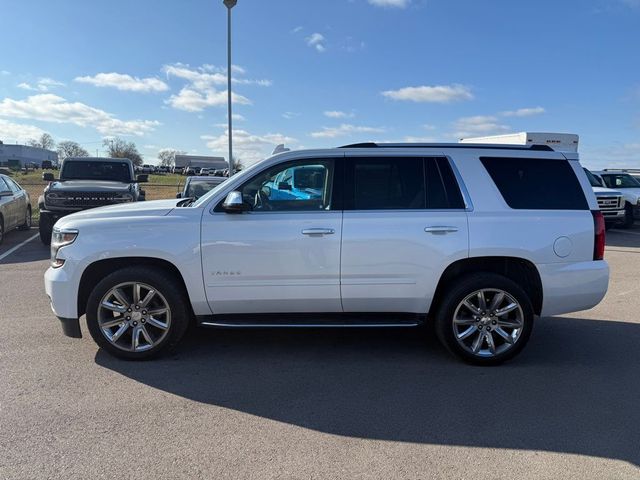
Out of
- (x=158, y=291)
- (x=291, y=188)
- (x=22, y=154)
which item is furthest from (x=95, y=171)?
(x=22, y=154)

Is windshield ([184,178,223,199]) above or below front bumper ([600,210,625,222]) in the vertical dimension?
above

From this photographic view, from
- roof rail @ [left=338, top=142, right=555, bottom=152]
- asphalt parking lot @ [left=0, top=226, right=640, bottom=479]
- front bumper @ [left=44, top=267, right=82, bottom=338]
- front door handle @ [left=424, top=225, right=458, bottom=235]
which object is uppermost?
roof rail @ [left=338, top=142, right=555, bottom=152]

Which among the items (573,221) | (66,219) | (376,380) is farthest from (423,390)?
(66,219)

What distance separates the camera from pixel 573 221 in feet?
14.7

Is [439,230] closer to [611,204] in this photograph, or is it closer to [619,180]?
[611,204]

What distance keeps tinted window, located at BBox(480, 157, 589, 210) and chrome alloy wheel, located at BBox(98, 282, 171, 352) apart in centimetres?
322

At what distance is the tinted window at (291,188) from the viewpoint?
4.47m

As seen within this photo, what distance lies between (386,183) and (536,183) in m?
1.39

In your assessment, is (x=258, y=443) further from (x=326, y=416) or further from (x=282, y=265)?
(x=282, y=265)

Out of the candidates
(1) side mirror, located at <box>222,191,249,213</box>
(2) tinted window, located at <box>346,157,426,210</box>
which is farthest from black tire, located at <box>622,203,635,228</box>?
(1) side mirror, located at <box>222,191,249,213</box>

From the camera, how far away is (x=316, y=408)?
3682 mm

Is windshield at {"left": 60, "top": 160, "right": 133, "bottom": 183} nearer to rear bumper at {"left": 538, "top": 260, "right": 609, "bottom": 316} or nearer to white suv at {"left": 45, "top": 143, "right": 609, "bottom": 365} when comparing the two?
white suv at {"left": 45, "top": 143, "right": 609, "bottom": 365}

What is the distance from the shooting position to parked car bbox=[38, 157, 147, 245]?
34.9 feet

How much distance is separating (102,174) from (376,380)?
34.7 feet
